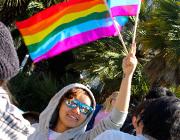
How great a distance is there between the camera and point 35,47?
535 cm

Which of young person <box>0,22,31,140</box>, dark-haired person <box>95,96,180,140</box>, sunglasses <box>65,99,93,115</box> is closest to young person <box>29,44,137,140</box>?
sunglasses <box>65,99,93,115</box>

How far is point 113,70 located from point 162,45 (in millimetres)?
2240

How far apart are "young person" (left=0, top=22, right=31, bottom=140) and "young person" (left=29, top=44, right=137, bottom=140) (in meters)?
0.97

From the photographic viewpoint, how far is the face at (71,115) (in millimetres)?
2990

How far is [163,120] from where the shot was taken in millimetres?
2340

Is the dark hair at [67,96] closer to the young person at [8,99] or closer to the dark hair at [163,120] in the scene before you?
the dark hair at [163,120]

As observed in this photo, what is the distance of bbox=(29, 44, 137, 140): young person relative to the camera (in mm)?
2852

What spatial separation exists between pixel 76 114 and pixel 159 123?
2.53 feet

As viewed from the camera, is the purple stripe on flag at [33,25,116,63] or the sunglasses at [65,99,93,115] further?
the purple stripe on flag at [33,25,116,63]

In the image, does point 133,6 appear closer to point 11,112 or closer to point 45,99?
point 11,112

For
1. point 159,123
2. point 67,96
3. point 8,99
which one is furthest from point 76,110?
point 8,99

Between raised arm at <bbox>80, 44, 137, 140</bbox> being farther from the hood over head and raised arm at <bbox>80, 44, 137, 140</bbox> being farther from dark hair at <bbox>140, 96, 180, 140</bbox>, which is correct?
dark hair at <bbox>140, 96, 180, 140</bbox>

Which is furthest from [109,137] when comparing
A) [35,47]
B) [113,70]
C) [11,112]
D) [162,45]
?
[113,70]

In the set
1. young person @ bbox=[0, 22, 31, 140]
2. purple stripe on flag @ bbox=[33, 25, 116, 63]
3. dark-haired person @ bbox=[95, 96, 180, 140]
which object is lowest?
purple stripe on flag @ bbox=[33, 25, 116, 63]
